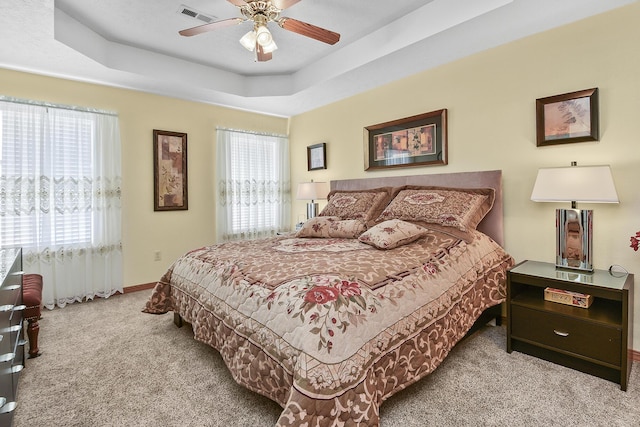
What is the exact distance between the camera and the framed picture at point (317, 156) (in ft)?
15.1

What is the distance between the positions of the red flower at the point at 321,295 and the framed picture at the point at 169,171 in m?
3.29

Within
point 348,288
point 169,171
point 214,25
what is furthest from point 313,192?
point 348,288

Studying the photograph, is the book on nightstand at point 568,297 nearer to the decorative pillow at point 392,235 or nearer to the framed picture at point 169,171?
the decorative pillow at point 392,235

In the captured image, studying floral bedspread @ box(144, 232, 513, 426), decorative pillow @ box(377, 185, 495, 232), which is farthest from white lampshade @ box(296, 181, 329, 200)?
floral bedspread @ box(144, 232, 513, 426)

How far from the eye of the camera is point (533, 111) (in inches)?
104

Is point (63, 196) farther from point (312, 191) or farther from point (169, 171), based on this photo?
point (312, 191)

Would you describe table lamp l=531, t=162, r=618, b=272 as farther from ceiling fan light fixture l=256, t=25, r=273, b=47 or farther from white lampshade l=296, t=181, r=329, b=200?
white lampshade l=296, t=181, r=329, b=200

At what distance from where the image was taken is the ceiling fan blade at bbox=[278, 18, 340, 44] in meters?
2.24

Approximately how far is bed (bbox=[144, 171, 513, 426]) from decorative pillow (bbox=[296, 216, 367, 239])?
0.01 metres

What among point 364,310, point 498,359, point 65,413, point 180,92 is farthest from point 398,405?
point 180,92

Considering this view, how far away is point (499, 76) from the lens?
9.28 ft

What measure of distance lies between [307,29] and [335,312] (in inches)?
78.7

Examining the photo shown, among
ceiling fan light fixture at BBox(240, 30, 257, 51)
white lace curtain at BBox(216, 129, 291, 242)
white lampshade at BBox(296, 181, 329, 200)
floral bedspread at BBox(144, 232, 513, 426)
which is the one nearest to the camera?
floral bedspread at BBox(144, 232, 513, 426)

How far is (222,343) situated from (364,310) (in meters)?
0.93
